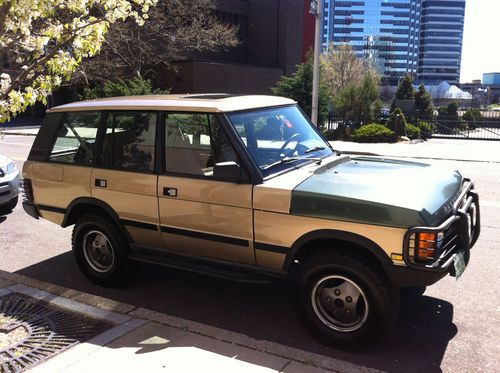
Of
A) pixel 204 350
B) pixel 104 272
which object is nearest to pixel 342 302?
pixel 204 350

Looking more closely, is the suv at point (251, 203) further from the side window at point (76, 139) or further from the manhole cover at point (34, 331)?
the manhole cover at point (34, 331)

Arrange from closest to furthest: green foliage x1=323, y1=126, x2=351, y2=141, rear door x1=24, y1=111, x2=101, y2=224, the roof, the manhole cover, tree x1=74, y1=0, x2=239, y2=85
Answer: the manhole cover, the roof, rear door x1=24, y1=111, x2=101, y2=224, green foliage x1=323, y1=126, x2=351, y2=141, tree x1=74, y1=0, x2=239, y2=85

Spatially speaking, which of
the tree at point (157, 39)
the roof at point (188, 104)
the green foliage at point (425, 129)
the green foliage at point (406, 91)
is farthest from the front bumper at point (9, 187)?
the green foliage at point (406, 91)

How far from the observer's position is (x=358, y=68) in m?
45.3

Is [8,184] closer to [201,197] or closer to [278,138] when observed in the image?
[201,197]

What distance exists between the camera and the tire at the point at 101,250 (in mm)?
4676

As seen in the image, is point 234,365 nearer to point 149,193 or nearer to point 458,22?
point 149,193

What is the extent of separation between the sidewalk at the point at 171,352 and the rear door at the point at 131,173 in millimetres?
787

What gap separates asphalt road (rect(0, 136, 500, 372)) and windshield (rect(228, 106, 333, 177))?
1.31 meters

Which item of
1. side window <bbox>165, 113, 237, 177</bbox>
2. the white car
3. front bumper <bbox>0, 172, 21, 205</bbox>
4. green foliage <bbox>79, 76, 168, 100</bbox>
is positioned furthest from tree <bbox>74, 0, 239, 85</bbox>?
side window <bbox>165, 113, 237, 177</bbox>

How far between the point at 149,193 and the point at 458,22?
16713cm

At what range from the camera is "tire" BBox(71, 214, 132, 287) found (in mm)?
4676

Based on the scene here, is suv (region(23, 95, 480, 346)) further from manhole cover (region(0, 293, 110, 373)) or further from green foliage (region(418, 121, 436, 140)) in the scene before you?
green foliage (region(418, 121, 436, 140))

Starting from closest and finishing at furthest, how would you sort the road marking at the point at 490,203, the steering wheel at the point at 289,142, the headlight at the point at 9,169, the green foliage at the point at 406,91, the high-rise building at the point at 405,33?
Answer: the steering wheel at the point at 289,142 → the headlight at the point at 9,169 → the road marking at the point at 490,203 → the green foliage at the point at 406,91 → the high-rise building at the point at 405,33
